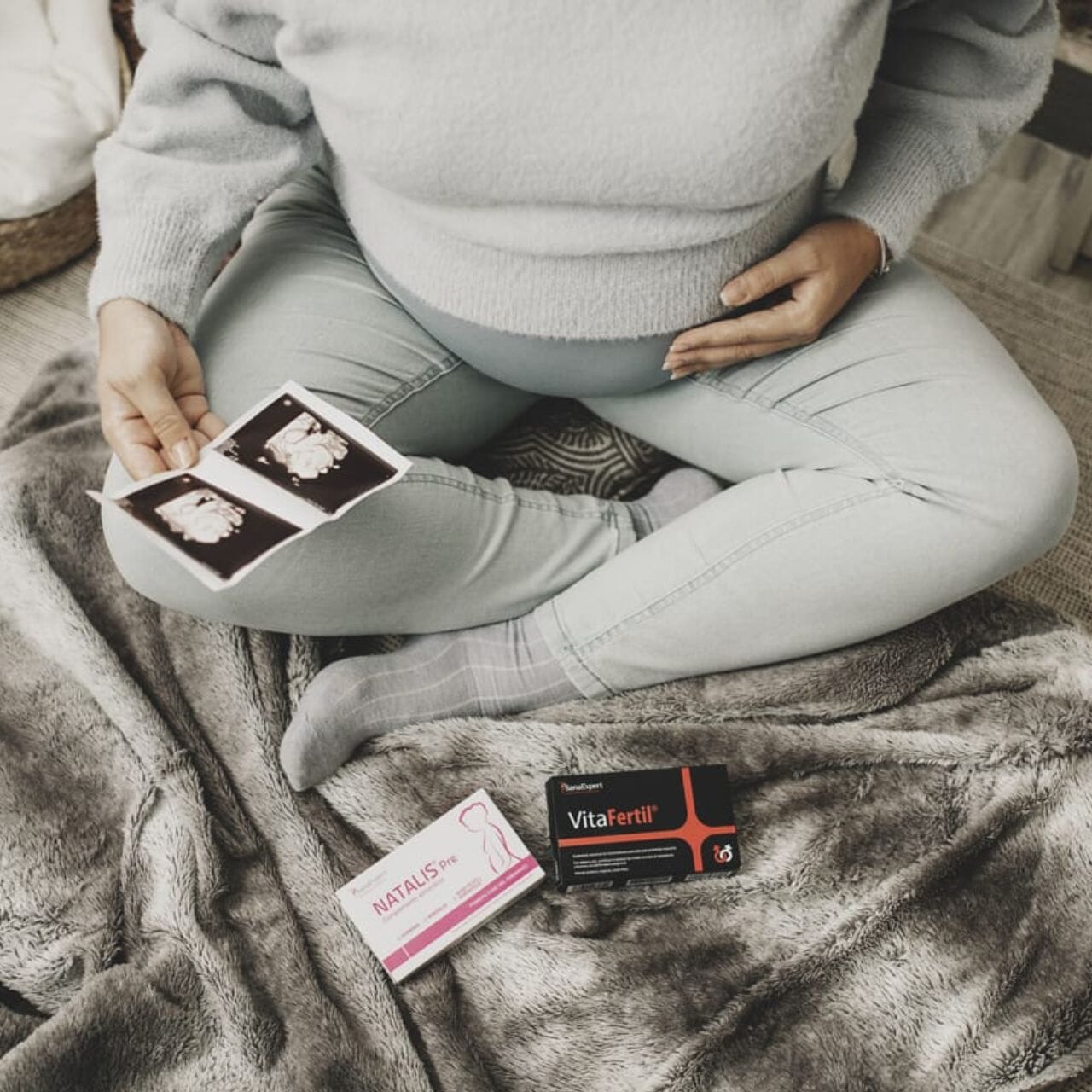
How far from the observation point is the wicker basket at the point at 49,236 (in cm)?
130

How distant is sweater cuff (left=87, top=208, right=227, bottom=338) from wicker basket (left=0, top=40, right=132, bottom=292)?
53cm

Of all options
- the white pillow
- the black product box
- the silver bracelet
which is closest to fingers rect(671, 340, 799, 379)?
the silver bracelet

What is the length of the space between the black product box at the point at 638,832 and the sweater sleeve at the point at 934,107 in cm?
52

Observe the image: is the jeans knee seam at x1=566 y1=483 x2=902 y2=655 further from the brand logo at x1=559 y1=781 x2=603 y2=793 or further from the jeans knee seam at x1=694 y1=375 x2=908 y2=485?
the brand logo at x1=559 y1=781 x2=603 y2=793

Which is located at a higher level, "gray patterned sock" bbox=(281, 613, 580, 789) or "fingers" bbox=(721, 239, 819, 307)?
"fingers" bbox=(721, 239, 819, 307)

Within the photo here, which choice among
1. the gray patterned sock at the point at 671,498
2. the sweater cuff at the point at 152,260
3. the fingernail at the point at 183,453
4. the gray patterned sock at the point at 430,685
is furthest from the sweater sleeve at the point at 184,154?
the gray patterned sock at the point at 671,498

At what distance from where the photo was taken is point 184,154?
861 millimetres

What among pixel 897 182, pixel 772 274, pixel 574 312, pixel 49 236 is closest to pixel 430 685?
pixel 574 312

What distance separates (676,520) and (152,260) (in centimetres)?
51

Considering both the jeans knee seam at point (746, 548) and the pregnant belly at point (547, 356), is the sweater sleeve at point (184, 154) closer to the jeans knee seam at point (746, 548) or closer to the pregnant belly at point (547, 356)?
the pregnant belly at point (547, 356)

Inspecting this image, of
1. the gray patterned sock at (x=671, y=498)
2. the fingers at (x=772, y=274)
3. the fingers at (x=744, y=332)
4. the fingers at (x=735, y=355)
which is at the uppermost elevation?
the fingers at (x=772, y=274)

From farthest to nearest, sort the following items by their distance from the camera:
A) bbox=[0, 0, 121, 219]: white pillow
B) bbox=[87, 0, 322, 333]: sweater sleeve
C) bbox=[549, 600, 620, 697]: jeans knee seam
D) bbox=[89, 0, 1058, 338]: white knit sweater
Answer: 1. bbox=[0, 0, 121, 219]: white pillow
2. bbox=[549, 600, 620, 697]: jeans knee seam
3. bbox=[87, 0, 322, 333]: sweater sleeve
4. bbox=[89, 0, 1058, 338]: white knit sweater

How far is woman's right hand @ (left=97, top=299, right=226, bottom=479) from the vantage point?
Result: 0.81 metres

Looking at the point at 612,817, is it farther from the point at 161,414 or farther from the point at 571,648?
the point at 161,414
